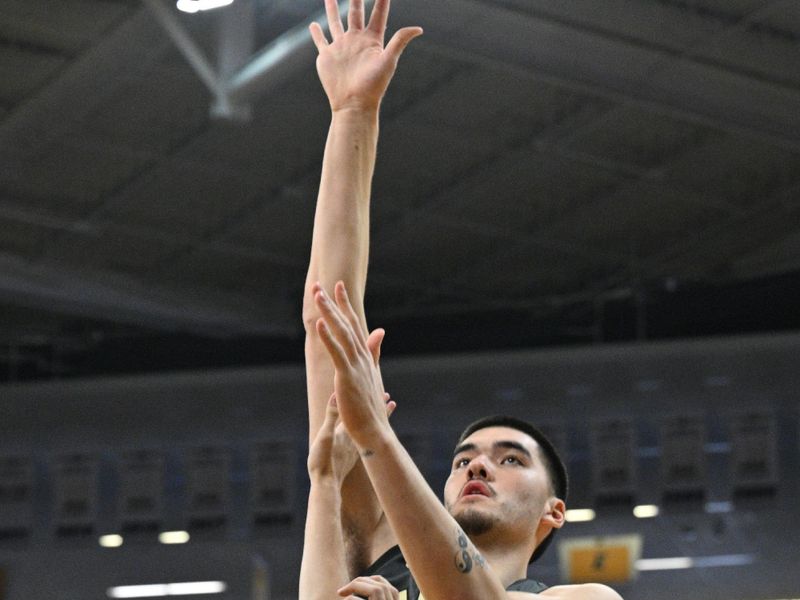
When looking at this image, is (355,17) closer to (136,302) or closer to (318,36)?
(318,36)

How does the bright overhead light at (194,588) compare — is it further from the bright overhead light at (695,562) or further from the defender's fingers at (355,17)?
the defender's fingers at (355,17)

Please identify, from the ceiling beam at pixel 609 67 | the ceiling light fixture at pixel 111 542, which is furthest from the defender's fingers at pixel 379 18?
the ceiling light fixture at pixel 111 542

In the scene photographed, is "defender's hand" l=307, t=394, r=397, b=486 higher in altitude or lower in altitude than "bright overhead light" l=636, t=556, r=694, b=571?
lower

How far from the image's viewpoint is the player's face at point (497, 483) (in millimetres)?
4254

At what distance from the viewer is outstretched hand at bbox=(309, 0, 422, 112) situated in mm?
4613

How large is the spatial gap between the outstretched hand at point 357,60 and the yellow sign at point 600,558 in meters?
15.4

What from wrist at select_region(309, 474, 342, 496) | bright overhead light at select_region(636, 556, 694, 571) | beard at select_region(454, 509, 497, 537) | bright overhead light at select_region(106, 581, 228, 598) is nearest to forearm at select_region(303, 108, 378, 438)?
wrist at select_region(309, 474, 342, 496)

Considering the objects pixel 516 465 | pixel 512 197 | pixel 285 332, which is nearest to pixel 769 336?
pixel 512 197

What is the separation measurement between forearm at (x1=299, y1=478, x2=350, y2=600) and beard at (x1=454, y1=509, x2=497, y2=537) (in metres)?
0.37

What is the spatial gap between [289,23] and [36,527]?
984 cm

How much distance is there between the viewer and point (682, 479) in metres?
19.8

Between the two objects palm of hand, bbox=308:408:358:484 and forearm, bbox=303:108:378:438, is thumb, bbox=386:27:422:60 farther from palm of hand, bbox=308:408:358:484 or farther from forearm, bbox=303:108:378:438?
palm of hand, bbox=308:408:358:484

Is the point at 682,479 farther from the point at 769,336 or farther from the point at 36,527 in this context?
the point at 36,527

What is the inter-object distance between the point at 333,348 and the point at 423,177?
14704 millimetres
